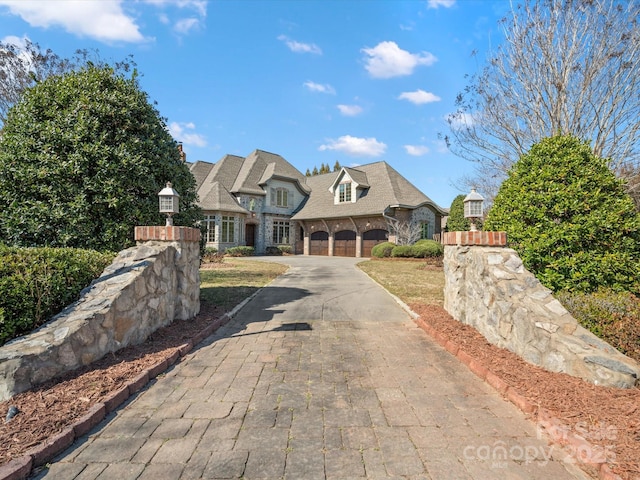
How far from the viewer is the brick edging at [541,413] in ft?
8.16

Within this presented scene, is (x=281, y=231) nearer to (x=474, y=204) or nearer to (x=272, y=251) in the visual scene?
(x=272, y=251)

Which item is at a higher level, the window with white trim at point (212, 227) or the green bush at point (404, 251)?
the window with white trim at point (212, 227)

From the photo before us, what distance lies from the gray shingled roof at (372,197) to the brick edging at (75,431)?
21.9 m

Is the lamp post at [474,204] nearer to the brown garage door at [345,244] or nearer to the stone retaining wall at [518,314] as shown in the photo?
the stone retaining wall at [518,314]

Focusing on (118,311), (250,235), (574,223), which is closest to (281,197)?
(250,235)

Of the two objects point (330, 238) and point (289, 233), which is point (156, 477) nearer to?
point (330, 238)

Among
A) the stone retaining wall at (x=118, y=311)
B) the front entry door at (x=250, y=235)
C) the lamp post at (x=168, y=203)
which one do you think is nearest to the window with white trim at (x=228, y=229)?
the front entry door at (x=250, y=235)

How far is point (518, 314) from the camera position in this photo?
4.53m

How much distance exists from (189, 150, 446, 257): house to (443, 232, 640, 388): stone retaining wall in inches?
717

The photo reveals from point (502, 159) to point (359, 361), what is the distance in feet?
45.2

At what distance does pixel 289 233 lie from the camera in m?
31.8

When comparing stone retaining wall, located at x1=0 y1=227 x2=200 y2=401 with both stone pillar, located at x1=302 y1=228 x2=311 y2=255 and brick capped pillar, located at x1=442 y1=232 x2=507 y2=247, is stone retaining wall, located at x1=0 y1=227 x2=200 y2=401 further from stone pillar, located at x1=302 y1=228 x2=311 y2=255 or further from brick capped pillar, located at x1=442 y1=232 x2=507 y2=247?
stone pillar, located at x1=302 y1=228 x2=311 y2=255

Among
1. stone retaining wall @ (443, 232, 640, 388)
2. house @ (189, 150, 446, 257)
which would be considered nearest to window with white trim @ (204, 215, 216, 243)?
house @ (189, 150, 446, 257)

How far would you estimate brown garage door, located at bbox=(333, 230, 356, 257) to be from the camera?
90.4 feet
